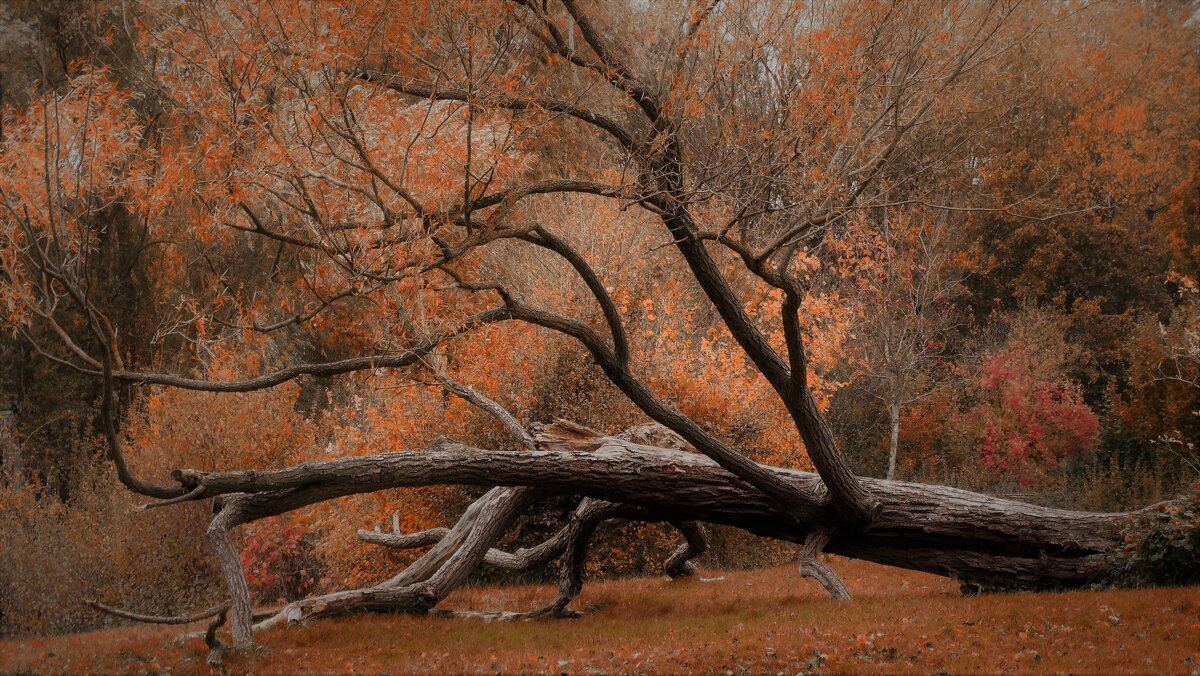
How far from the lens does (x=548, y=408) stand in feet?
37.2

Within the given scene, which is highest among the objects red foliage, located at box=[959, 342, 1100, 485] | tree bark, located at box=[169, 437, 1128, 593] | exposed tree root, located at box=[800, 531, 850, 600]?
red foliage, located at box=[959, 342, 1100, 485]

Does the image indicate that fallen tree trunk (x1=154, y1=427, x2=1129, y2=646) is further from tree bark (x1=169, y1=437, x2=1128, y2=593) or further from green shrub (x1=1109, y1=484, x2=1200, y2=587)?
green shrub (x1=1109, y1=484, x2=1200, y2=587)

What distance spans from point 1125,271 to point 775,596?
1549cm

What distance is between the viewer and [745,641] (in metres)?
7.00

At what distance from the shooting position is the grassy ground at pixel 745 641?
622 cm

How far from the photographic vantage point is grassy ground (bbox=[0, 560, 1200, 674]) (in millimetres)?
6223

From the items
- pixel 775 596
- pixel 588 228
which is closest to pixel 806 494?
pixel 775 596

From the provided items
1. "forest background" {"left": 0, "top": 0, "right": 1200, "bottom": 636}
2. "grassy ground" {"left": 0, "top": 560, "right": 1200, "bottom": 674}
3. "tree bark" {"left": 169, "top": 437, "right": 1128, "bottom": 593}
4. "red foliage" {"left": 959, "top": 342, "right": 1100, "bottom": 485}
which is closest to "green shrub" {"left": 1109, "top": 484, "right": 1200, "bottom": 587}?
"tree bark" {"left": 169, "top": 437, "right": 1128, "bottom": 593}

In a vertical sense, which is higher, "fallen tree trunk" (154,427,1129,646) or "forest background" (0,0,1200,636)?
"forest background" (0,0,1200,636)

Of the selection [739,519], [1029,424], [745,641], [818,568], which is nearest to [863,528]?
[818,568]

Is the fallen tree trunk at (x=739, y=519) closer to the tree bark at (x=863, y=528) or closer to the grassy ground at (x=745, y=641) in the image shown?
the tree bark at (x=863, y=528)

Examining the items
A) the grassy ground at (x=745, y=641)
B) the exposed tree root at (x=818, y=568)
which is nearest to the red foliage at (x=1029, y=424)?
the grassy ground at (x=745, y=641)

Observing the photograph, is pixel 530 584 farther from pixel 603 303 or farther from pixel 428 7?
pixel 428 7

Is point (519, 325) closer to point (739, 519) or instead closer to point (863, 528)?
point (739, 519)
